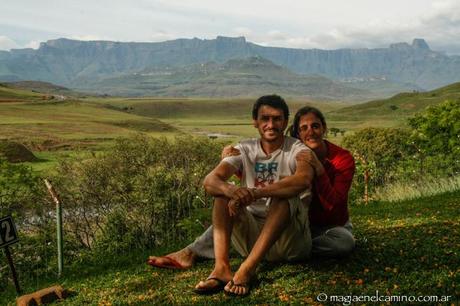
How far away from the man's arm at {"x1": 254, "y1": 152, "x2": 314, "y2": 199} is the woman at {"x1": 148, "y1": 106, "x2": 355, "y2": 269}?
40 cm

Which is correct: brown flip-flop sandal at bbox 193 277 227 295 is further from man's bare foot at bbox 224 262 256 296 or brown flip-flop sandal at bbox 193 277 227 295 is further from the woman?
the woman

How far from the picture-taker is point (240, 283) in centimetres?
559

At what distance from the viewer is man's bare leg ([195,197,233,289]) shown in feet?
18.8

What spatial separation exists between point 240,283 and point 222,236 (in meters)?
0.59

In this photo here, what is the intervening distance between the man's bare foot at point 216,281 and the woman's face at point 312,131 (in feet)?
6.39

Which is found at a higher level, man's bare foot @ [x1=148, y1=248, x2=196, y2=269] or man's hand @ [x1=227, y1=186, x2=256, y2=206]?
man's hand @ [x1=227, y1=186, x2=256, y2=206]

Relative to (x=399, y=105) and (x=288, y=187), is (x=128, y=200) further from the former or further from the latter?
(x=399, y=105)

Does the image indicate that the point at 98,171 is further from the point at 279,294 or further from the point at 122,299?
the point at 279,294

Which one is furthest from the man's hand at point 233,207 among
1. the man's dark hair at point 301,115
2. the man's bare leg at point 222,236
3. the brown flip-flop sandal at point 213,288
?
the man's dark hair at point 301,115

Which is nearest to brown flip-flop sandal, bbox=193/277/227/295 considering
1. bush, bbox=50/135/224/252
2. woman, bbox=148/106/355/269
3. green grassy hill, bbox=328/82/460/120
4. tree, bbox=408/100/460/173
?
woman, bbox=148/106/355/269

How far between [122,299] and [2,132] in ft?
261

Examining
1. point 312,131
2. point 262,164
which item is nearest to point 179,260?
point 262,164

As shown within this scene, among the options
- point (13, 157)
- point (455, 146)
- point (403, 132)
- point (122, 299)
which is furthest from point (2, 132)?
point (122, 299)

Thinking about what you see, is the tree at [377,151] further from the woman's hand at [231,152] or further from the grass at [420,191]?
the woman's hand at [231,152]
